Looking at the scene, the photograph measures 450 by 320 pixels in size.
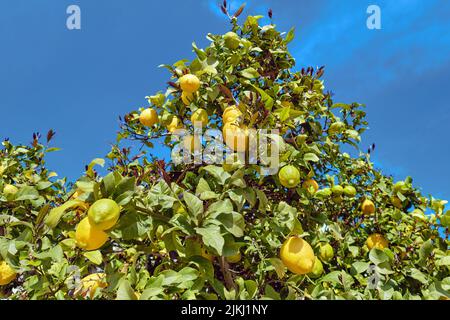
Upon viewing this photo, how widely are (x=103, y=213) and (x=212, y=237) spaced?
0.41 m

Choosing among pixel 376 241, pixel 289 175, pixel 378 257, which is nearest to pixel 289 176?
pixel 289 175

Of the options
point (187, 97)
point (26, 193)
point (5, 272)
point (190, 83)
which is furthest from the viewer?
point (187, 97)

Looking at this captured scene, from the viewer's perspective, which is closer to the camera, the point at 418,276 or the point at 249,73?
the point at 418,276

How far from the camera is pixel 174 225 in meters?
1.44

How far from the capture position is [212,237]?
1319 mm

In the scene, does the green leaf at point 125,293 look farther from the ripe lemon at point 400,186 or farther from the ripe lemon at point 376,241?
the ripe lemon at point 400,186

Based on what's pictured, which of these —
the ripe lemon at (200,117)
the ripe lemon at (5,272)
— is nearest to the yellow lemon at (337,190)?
the ripe lemon at (200,117)

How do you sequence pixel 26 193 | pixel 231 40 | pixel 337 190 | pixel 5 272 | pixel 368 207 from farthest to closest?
1. pixel 368 207
2. pixel 337 190
3. pixel 231 40
4. pixel 26 193
5. pixel 5 272

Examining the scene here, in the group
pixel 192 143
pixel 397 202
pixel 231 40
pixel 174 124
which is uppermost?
pixel 231 40

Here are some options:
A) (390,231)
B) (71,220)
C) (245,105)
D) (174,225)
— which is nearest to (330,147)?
(390,231)

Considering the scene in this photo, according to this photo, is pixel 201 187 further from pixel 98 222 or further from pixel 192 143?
pixel 192 143

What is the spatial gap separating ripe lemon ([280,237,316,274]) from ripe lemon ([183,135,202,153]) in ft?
2.77

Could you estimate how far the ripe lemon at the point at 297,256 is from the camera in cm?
175
